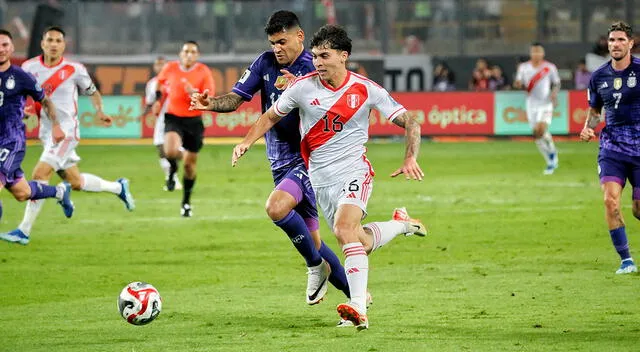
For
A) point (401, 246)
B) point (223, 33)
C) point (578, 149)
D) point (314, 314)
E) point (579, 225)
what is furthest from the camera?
point (223, 33)

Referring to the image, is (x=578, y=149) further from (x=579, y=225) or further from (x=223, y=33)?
(x=579, y=225)

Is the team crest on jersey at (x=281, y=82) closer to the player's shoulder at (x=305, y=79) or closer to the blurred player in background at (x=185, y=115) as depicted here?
the player's shoulder at (x=305, y=79)

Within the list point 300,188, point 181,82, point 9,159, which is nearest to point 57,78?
point 9,159

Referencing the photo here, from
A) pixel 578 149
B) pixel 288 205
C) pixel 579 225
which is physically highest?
pixel 288 205

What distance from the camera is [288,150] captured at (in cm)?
993

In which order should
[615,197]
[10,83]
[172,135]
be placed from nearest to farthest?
[615,197]
[10,83]
[172,135]

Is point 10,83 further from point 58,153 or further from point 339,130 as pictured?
point 339,130

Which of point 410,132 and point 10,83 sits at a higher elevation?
point 410,132

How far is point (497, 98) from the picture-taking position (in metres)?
31.1

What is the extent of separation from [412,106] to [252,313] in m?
21.8

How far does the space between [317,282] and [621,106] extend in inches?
149

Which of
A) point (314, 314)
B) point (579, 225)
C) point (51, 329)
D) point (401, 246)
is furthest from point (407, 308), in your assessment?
point (579, 225)

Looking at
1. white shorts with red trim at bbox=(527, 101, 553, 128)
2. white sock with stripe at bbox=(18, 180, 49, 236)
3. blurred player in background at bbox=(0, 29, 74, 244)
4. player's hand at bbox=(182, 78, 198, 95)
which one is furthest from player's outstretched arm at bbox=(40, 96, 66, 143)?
white shorts with red trim at bbox=(527, 101, 553, 128)

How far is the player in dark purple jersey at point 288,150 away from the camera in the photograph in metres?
9.55
